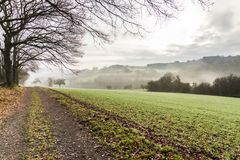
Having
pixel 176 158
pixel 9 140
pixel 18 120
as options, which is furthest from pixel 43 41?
pixel 176 158

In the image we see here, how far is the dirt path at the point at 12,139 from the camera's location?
36.4 ft

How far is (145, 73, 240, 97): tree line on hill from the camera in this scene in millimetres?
98000

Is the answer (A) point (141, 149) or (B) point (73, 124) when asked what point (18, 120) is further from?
(A) point (141, 149)

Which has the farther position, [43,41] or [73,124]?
[43,41]

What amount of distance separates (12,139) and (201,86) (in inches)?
3947

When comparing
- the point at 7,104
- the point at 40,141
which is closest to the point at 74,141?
the point at 40,141

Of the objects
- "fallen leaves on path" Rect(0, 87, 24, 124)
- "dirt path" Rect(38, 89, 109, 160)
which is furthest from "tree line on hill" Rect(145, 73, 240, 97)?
"dirt path" Rect(38, 89, 109, 160)

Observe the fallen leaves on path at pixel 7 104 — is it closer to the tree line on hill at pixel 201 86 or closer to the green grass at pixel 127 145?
the green grass at pixel 127 145

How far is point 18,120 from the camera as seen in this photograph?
723 inches

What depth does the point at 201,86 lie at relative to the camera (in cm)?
10825

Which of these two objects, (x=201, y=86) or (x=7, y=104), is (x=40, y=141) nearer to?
(x=7, y=104)

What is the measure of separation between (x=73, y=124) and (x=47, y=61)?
31130 mm

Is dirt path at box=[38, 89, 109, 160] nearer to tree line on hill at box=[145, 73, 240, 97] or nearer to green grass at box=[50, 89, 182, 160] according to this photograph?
green grass at box=[50, 89, 182, 160]

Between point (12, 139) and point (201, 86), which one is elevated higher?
point (201, 86)
